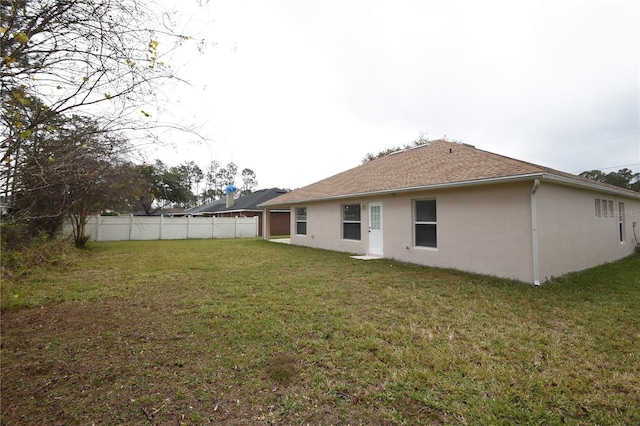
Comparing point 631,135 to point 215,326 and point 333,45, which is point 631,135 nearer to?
point 333,45

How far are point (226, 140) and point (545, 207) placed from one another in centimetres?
723

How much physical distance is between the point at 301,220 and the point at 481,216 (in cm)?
970

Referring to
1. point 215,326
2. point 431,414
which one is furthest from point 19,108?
point 431,414

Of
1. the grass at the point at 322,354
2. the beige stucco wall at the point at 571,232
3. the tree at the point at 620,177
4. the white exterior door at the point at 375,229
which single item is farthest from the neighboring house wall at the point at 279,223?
the tree at the point at 620,177

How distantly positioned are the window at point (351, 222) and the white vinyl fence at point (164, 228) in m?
12.4

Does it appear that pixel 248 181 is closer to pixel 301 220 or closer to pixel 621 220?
pixel 301 220

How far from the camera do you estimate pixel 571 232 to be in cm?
746

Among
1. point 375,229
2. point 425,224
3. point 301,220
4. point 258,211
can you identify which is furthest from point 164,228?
point 425,224

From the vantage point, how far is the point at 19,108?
92.3 inches

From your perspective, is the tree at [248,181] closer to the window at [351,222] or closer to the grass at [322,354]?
the window at [351,222]

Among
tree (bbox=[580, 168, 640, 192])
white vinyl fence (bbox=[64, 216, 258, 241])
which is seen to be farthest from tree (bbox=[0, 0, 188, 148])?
tree (bbox=[580, 168, 640, 192])

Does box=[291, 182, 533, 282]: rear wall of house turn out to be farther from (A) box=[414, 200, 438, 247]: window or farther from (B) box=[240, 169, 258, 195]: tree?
(B) box=[240, 169, 258, 195]: tree

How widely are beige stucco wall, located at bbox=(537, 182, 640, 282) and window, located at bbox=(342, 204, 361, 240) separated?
6024 mm

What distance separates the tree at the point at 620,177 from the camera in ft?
95.3
